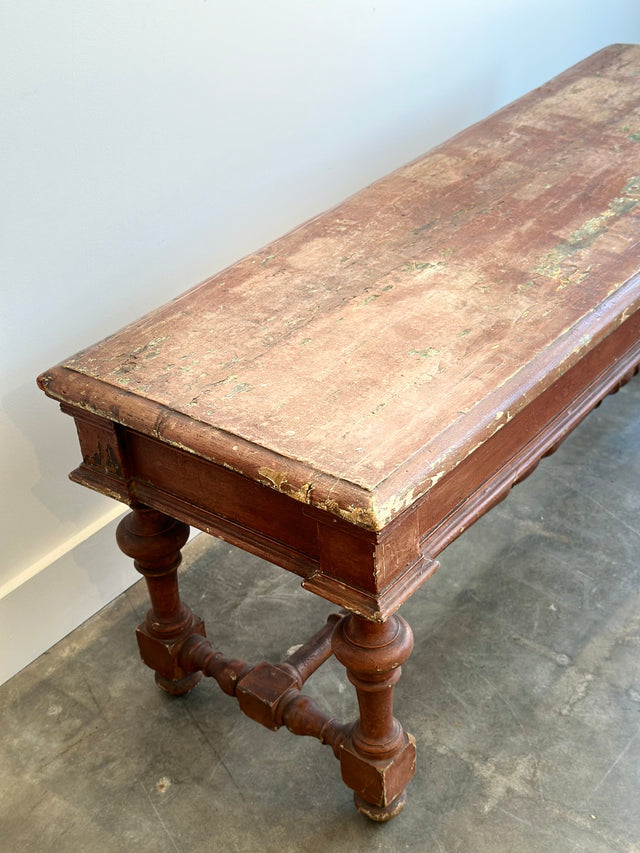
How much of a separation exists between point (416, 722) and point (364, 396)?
0.82m

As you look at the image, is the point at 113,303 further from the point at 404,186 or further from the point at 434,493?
the point at 434,493

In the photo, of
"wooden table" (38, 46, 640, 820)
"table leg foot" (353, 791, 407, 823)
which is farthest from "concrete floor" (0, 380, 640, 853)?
"wooden table" (38, 46, 640, 820)

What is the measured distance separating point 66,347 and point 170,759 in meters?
0.84

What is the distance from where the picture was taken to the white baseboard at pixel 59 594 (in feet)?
6.98

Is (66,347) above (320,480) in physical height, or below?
below

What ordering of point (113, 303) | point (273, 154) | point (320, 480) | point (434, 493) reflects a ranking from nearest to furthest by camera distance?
point (320, 480), point (434, 493), point (113, 303), point (273, 154)

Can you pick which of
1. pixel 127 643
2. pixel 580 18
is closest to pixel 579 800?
pixel 127 643

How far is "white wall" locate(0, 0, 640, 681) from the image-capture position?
188cm

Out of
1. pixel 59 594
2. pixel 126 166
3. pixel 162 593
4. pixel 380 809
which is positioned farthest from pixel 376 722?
pixel 126 166

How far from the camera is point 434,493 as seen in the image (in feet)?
4.84

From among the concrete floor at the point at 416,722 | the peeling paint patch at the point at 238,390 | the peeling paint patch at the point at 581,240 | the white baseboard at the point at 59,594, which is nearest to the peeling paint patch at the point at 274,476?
the peeling paint patch at the point at 238,390

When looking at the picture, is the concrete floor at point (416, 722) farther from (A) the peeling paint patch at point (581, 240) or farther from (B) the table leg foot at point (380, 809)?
(A) the peeling paint patch at point (581, 240)

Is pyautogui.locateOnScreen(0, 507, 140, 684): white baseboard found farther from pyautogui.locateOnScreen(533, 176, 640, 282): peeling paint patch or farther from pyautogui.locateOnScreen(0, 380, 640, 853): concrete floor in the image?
pyautogui.locateOnScreen(533, 176, 640, 282): peeling paint patch

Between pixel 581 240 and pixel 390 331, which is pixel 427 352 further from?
pixel 581 240
